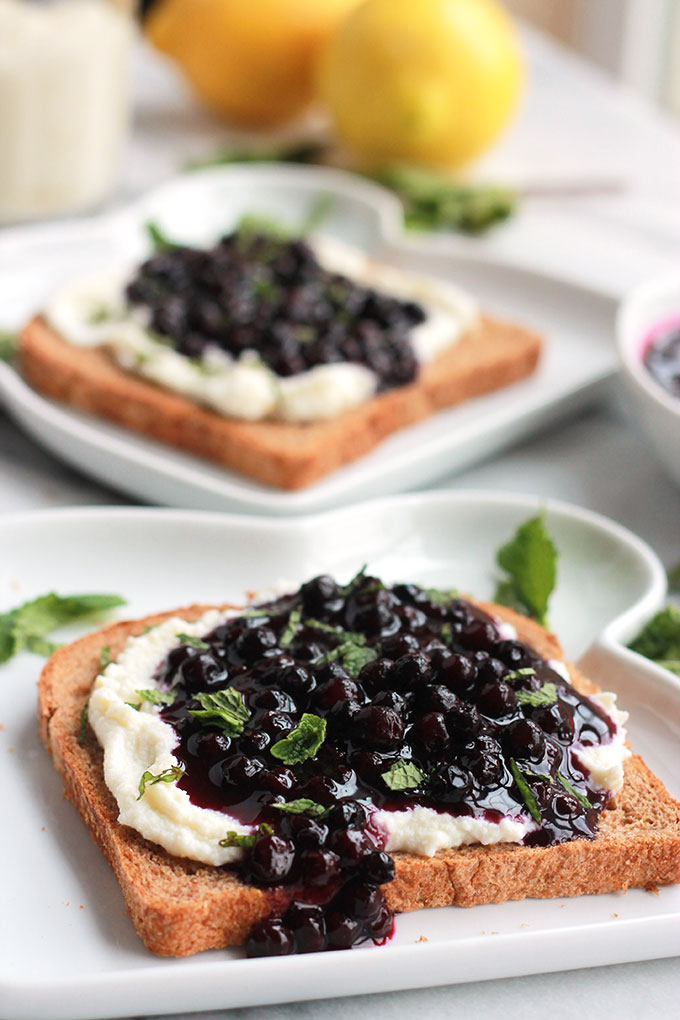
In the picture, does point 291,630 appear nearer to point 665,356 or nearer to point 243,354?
point 243,354

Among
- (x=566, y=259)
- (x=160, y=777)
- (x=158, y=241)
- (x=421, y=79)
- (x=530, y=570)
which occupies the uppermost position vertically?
(x=421, y=79)

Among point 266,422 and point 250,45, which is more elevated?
point 250,45

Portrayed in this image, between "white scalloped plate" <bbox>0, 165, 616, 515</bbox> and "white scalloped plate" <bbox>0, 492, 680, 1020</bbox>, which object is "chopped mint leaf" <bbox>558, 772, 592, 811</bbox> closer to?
"white scalloped plate" <bbox>0, 492, 680, 1020</bbox>

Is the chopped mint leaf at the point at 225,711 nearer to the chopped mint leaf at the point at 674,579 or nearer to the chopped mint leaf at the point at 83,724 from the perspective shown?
the chopped mint leaf at the point at 83,724

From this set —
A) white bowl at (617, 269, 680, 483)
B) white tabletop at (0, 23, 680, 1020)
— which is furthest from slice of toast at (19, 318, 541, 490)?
white bowl at (617, 269, 680, 483)

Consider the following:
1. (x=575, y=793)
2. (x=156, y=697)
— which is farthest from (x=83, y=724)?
(x=575, y=793)

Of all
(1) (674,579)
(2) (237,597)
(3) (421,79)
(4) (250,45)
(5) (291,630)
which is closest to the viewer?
(5) (291,630)

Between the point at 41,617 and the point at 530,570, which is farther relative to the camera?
the point at 530,570
